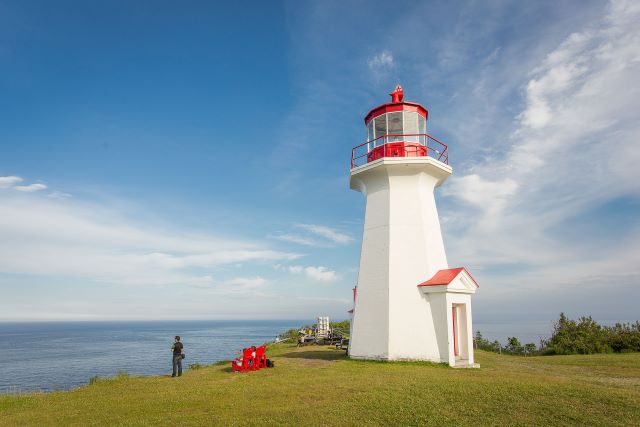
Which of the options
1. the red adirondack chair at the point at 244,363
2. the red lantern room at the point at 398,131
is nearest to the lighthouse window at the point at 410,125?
the red lantern room at the point at 398,131

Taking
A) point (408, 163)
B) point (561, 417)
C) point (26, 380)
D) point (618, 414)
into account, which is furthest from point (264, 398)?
point (26, 380)

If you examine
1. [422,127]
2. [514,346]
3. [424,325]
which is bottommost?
[514,346]

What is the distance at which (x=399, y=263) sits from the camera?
15961 mm

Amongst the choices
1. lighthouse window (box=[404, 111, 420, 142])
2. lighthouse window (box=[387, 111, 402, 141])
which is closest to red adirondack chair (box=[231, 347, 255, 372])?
lighthouse window (box=[387, 111, 402, 141])

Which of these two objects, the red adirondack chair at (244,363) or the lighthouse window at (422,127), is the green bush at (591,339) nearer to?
the lighthouse window at (422,127)

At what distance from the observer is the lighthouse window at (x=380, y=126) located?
Answer: 17281 millimetres

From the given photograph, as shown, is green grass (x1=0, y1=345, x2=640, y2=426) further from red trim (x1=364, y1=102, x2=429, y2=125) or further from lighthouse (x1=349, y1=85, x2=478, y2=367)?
red trim (x1=364, y1=102, x2=429, y2=125)

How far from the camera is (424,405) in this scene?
27.8 feet

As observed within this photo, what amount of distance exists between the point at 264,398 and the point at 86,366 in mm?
35616

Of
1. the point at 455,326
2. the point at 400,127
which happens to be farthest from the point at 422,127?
the point at 455,326

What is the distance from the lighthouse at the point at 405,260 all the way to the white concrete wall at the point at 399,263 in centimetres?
4

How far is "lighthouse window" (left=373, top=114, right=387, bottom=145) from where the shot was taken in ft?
56.7

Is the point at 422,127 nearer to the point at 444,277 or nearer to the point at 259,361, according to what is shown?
the point at 444,277

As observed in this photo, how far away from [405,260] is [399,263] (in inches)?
10.8
